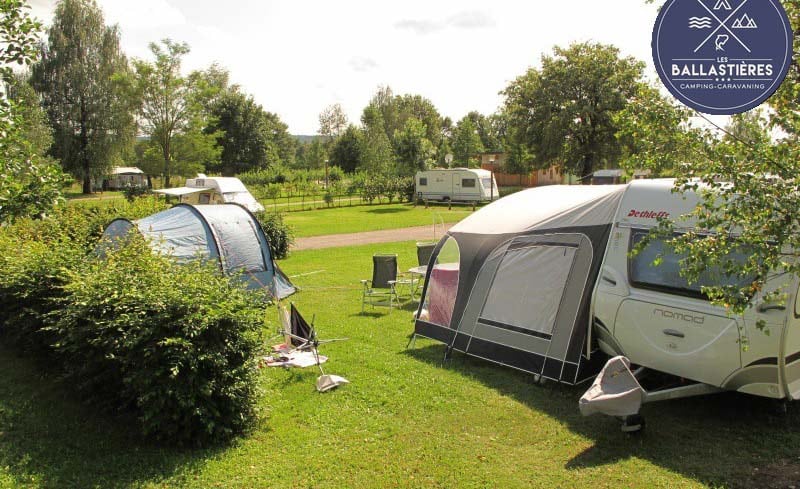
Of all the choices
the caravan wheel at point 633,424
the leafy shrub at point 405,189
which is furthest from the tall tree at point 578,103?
the caravan wheel at point 633,424

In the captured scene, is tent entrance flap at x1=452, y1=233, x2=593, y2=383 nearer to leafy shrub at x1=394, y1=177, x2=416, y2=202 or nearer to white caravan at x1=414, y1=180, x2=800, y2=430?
white caravan at x1=414, y1=180, x2=800, y2=430

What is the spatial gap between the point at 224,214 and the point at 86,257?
3630 mm

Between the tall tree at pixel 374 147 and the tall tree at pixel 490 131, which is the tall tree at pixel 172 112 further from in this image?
the tall tree at pixel 490 131

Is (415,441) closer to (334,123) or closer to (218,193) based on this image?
(218,193)

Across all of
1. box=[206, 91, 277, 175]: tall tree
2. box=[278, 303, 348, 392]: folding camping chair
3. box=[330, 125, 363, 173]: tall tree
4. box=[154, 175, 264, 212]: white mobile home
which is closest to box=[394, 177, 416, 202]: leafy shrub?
box=[154, 175, 264, 212]: white mobile home

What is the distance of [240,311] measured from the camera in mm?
5312

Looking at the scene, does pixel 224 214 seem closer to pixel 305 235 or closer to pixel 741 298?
pixel 741 298

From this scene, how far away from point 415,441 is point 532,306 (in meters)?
2.34

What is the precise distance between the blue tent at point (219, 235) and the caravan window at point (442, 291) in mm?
3217

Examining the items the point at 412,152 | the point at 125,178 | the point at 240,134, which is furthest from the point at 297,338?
the point at 125,178

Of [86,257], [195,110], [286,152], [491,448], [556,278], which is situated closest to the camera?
[491,448]

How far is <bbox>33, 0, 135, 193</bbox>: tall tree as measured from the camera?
40625mm

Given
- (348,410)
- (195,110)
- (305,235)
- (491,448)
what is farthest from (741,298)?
(195,110)

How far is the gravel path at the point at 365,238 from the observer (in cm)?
1914
